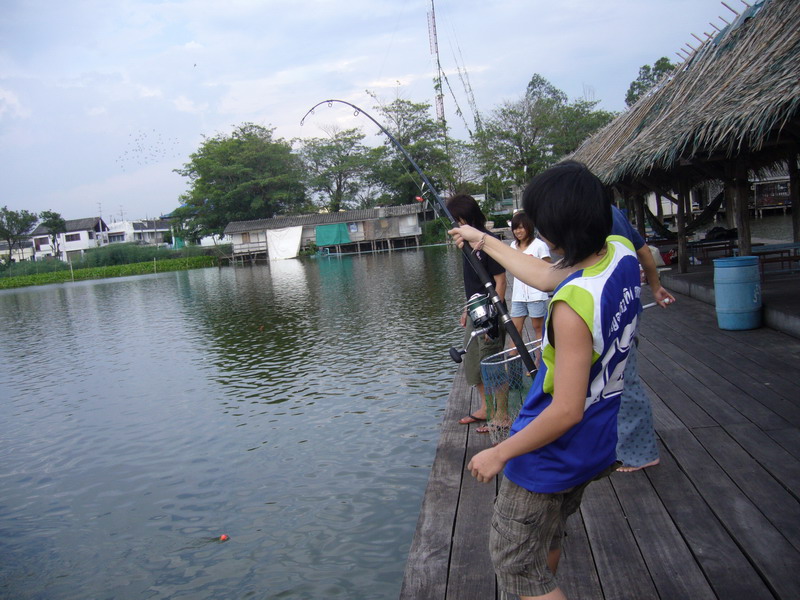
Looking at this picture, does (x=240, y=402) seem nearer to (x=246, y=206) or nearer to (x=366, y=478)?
(x=366, y=478)

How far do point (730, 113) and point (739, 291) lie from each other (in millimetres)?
1804

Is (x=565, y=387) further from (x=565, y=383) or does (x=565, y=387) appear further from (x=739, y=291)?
(x=739, y=291)

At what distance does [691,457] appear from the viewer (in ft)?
11.5

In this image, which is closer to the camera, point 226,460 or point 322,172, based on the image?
point 226,460

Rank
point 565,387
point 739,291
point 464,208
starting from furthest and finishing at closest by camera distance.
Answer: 1. point 739,291
2. point 464,208
3. point 565,387

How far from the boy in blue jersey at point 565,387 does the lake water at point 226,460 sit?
86.1 inches

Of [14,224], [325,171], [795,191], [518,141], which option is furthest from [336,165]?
[795,191]

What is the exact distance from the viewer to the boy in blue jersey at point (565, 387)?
147 cm

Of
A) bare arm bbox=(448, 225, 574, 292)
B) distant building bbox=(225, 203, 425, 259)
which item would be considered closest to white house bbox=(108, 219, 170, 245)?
distant building bbox=(225, 203, 425, 259)

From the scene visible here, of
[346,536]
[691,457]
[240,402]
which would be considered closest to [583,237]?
[691,457]

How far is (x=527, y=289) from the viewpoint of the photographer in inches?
194

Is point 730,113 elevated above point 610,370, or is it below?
above

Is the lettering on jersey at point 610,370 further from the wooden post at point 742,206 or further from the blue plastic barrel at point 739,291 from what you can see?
the wooden post at point 742,206

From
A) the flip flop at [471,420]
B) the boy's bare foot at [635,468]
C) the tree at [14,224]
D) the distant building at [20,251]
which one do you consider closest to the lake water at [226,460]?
the flip flop at [471,420]
